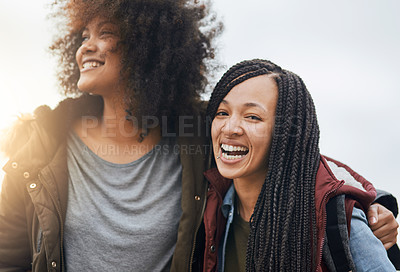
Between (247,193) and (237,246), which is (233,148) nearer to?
(247,193)

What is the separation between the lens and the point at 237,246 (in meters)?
2.23

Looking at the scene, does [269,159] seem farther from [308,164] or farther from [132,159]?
[132,159]

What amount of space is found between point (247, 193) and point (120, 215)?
0.80 meters

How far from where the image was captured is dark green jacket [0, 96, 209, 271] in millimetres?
2213

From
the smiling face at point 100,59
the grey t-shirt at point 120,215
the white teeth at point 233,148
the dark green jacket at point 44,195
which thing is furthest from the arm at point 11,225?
the white teeth at point 233,148

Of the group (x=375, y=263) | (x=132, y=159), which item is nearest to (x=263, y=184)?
(x=375, y=263)

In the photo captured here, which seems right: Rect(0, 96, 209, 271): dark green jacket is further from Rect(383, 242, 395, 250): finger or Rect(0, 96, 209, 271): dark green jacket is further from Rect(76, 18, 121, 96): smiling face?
Rect(383, 242, 395, 250): finger

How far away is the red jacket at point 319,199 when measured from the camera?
184 centimetres

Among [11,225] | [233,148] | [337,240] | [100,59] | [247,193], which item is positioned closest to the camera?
[337,240]

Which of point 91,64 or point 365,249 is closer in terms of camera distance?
point 365,249

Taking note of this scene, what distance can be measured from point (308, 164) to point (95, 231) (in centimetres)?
133

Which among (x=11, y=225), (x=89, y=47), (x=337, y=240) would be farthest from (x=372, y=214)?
(x=11, y=225)

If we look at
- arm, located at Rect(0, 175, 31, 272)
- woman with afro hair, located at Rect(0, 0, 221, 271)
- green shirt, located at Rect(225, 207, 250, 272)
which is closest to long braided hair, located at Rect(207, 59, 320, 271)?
green shirt, located at Rect(225, 207, 250, 272)

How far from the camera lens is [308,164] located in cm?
201
